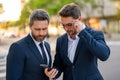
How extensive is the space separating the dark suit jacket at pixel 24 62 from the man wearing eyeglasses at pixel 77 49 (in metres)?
0.12

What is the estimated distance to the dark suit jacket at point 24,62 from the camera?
4250 mm

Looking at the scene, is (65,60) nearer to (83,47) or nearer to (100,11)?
(83,47)

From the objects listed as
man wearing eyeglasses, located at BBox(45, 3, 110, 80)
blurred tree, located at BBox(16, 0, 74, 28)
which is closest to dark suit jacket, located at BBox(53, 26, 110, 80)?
man wearing eyeglasses, located at BBox(45, 3, 110, 80)

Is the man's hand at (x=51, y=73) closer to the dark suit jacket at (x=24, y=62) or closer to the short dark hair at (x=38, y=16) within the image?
the dark suit jacket at (x=24, y=62)

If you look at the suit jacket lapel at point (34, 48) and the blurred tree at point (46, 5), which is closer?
the suit jacket lapel at point (34, 48)

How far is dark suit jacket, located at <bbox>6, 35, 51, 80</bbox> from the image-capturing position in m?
4.25

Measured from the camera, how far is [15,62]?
4242 mm

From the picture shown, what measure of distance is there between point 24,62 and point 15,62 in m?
0.11

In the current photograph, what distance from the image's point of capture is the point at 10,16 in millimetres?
93375

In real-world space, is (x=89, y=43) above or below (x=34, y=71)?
above

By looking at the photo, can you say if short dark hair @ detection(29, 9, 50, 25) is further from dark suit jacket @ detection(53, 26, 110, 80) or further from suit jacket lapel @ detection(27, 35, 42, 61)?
dark suit jacket @ detection(53, 26, 110, 80)

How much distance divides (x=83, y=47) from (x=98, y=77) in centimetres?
39

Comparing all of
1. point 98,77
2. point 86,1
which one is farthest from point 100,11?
point 98,77

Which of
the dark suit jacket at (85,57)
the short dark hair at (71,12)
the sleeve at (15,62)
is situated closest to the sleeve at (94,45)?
A: the dark suit jacket at (85,57)
